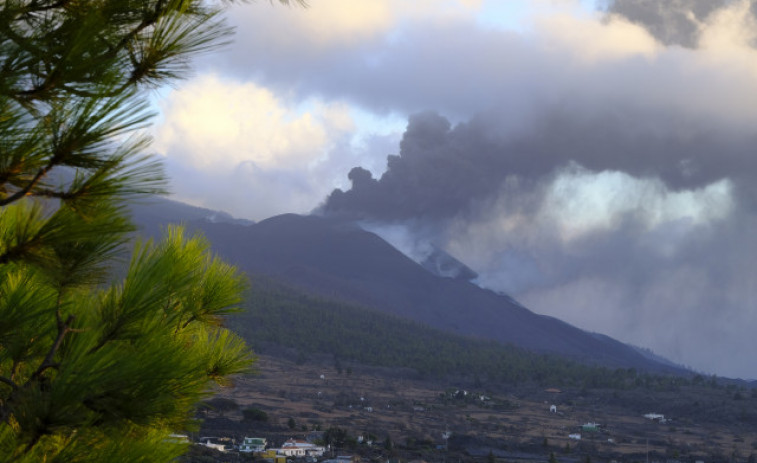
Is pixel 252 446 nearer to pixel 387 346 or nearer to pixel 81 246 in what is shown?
pixel 81 246

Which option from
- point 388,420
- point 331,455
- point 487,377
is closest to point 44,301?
point 331,455

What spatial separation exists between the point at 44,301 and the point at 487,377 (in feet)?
362

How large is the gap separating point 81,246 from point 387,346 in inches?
4595

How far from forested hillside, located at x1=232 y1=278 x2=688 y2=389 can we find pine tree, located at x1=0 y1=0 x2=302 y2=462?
315 ft

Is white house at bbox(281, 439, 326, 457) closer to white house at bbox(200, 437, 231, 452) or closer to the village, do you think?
the village

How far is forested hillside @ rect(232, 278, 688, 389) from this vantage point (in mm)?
110312

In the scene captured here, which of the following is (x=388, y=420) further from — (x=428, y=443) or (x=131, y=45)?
(x=131, y=45)

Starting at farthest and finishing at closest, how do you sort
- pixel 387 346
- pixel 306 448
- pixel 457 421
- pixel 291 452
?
pixel 387 346, pixel 457 421, pixel 306 448, pixel 291 452

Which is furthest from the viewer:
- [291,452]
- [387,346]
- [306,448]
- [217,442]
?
[387,346]

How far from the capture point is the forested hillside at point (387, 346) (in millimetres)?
110312

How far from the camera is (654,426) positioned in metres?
88.0

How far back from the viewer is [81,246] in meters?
4.96

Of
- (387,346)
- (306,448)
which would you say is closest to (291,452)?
(306,448)

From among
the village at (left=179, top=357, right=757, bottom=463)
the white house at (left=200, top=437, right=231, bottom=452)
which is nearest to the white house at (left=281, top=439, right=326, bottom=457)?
the village at (left=179, top=357, right=757, bottom=463)
